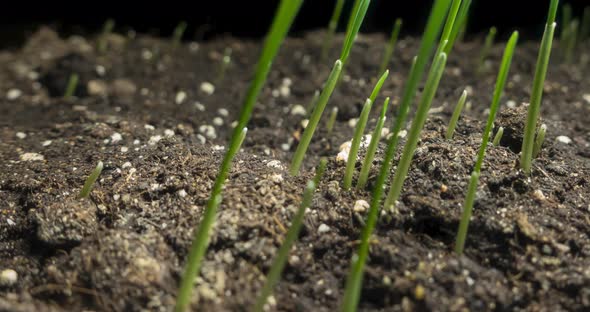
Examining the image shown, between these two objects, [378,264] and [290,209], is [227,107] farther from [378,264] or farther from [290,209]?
[378,264]

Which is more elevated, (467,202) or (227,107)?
(467,202)

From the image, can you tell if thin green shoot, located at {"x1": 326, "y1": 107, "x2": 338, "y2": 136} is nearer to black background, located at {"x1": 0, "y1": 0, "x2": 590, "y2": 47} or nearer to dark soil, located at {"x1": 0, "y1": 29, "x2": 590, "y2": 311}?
dark soil, located at {"x1": 0, "y1": 29, "x2": 590, "y2": 311}

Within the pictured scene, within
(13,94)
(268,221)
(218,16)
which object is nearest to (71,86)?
(13,94)

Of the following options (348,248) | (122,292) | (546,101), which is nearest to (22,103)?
(122,292)

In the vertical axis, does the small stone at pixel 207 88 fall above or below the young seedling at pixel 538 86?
below

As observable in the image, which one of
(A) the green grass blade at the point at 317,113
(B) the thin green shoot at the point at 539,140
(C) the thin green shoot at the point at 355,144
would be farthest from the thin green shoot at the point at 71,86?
(B) the thin green shoot at the point at 539,140

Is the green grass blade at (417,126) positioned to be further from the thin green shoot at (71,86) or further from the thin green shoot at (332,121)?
the thin green shoot at (71,86)

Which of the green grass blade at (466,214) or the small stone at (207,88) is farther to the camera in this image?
the small stone at (207,88)
